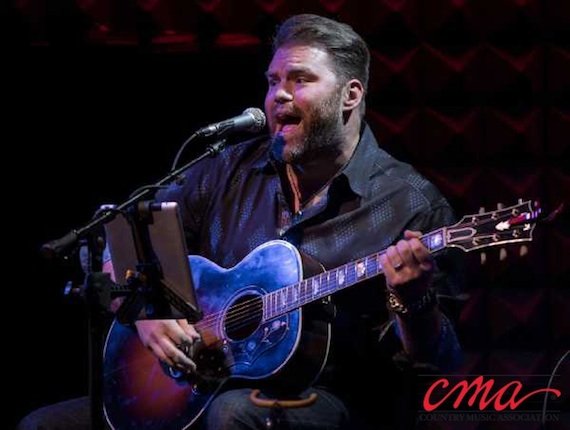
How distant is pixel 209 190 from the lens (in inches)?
147

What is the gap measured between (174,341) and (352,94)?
122cm

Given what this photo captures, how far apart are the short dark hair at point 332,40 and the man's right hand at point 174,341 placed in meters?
1.18

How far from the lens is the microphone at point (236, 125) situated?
2.99 m

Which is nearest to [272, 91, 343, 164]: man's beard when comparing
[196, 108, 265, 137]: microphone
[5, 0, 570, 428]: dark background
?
[196, 108, 265, 137]: microphone

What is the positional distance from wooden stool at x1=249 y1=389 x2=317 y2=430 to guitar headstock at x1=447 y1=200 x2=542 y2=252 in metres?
0.72

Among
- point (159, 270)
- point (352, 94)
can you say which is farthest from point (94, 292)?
point (352, 94)

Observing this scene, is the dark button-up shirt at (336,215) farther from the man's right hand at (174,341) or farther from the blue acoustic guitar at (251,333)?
the man's right hand at (174,341)

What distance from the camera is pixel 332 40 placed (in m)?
3.63

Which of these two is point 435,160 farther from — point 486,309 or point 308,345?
point 308,345

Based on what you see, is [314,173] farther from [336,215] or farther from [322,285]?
[322,285]

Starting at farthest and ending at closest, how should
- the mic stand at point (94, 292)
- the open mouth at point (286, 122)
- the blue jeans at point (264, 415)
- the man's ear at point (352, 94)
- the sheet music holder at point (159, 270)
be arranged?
the man's ear at point (352, 94) → the open mouth at point (286, 122) → the blue jeans at point (264, 415) → the sheet music holder at point (159, 270) → the mic stand at point (94, 292)

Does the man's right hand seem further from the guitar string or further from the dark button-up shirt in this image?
the dark button-up shirt

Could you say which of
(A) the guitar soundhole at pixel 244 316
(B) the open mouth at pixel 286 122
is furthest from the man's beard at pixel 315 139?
(A) the guitar soundhole at pixel 244 316

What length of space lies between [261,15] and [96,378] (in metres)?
2.57
